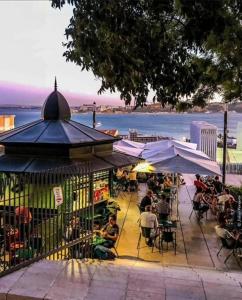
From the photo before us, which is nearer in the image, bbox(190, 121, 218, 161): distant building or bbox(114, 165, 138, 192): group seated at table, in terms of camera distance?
bbox(114, 165, 138, 192): group seated at table

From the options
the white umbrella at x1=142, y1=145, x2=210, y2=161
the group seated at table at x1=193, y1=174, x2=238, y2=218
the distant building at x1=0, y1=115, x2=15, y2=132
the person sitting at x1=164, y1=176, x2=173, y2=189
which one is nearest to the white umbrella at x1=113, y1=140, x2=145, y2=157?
the white umbrella at x1=142, y1=145, x2=210, y2=161

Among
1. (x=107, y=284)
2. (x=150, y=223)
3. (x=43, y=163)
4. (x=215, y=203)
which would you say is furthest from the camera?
(x=215, y=203)

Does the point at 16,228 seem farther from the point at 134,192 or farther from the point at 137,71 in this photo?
the point at 134,192

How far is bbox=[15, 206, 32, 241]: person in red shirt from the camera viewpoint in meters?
6.27

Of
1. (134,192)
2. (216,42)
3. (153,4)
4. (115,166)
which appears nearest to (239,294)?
(216,42)

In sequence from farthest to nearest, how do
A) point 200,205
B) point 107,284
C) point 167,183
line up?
point 167,183 → point 200,205 → point 107,284

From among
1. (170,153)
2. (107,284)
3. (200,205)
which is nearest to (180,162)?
(170,153)

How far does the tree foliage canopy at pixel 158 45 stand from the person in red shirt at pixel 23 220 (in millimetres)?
2453

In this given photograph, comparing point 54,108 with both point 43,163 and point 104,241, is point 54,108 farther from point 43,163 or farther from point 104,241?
point 104,241

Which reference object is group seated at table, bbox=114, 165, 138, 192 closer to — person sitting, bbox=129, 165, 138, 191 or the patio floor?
person sitting, bbox=129, 165, 138, 191

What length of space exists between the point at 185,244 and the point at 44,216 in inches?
206

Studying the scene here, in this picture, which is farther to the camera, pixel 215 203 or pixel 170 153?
pixel 170 153

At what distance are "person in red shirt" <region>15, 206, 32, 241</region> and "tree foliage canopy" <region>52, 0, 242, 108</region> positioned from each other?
245 cm

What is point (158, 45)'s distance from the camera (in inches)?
234
